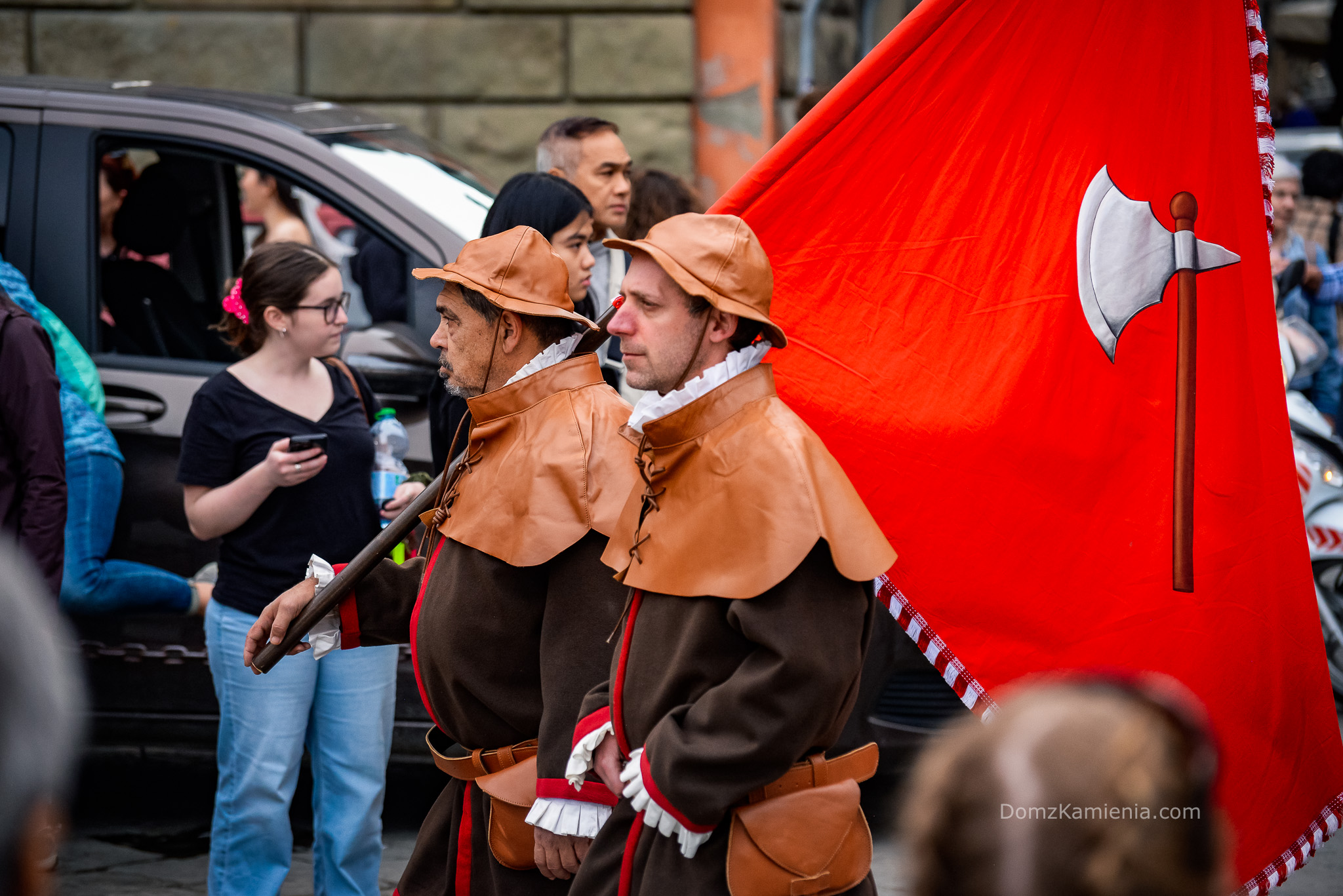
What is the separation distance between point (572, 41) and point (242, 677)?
628 centimetres

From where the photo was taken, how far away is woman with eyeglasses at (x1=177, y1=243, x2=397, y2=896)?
156 inches

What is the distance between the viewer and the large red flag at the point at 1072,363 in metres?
3.02

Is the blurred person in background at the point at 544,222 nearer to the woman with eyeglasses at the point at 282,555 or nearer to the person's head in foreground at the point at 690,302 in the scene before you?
the woman with eyeglasses at the point at 282,555

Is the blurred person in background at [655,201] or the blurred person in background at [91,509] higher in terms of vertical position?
the blurred person in background at [655,201]

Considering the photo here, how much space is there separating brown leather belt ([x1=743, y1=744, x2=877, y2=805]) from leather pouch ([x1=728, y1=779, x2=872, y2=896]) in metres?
0.01

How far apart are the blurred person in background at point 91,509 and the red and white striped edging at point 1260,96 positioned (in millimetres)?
3102

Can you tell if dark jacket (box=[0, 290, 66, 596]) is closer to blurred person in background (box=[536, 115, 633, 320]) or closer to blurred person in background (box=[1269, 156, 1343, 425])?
blurred person in background (box=[536, 115, 633, 320])

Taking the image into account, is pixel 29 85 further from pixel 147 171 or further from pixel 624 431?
pixel 624 431

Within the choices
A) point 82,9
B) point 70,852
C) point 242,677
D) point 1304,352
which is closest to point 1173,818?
point 242,677

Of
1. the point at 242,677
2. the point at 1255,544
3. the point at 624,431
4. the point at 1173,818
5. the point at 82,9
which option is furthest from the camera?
the point at 82,9

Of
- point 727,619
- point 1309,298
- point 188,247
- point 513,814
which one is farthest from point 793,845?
point 1309,298

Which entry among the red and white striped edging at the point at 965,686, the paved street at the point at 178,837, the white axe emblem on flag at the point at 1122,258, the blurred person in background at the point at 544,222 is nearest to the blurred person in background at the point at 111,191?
the blurred person in background at the point at 544,222

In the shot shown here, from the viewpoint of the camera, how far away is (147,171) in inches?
219

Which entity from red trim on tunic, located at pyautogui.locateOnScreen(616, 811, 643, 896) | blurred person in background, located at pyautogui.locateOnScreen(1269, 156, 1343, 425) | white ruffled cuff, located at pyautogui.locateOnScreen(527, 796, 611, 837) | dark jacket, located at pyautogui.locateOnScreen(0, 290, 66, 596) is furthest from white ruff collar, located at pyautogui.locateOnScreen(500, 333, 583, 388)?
blurred person in background, located at pyautogui.locateOnScreen(1269, 156, 1343, 425)
